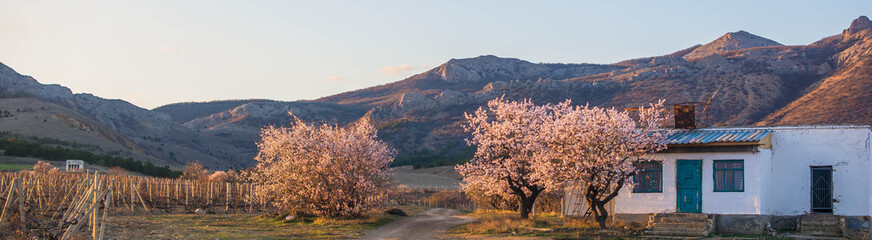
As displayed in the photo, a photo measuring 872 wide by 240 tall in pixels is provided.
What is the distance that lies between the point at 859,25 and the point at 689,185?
96.9 m

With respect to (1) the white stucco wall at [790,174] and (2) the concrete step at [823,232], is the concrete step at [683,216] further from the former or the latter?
(2) the concrete step at [823,232]

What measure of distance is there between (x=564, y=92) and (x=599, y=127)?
252 feet

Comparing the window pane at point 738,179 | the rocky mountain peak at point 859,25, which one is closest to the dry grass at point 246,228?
the window pane at point 738,179

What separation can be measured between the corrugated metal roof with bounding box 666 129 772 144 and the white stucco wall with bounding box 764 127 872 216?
988 millimetres

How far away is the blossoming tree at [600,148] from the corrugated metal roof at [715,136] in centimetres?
77

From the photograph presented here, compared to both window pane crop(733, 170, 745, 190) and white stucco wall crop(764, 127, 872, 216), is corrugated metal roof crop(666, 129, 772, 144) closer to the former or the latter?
white stucco wall crop(764, 127, 872, 216)

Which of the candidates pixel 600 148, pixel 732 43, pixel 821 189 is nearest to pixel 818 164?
pixel 821 189

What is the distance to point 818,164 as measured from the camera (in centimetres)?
2431

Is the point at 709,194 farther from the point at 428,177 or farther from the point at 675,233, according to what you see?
the point at 428,177

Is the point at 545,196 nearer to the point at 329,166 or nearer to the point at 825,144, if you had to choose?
the point at 329,166

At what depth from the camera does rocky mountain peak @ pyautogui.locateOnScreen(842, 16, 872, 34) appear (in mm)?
103375

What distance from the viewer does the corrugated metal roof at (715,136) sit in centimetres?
2386

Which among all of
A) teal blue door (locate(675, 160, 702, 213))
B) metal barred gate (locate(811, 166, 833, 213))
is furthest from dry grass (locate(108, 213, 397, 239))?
metal barred gate (locate(811, 166, 833, 213))

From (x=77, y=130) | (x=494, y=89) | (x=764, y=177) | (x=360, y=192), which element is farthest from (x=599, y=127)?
(x=494, y=89)
